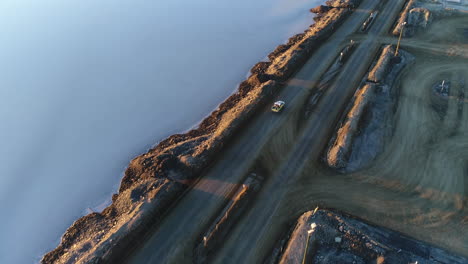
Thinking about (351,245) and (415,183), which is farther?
(415,183)

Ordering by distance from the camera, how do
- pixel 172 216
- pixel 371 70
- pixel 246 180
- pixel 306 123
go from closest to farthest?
1. pixel 172 216
2. pixel 246 180
3. pixel 306 123
4. pixel 371 70

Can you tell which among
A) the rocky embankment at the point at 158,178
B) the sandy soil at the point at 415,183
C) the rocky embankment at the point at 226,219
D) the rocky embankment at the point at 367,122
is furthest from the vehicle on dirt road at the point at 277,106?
the rocky embankment at the point at 226,219

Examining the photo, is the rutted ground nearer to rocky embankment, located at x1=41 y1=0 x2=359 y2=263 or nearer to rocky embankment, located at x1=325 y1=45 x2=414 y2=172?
rocky embankment, located at x1=41 y1=0 x2=359 y2=263

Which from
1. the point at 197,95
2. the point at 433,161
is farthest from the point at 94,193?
the point at 433,161

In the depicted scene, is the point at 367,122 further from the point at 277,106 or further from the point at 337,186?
the point at 277,106

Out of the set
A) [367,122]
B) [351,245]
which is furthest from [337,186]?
[367,122]

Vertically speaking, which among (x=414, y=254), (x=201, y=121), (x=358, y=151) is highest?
(x=201, y=121)

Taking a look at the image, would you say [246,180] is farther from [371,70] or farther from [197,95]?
[371,70]
